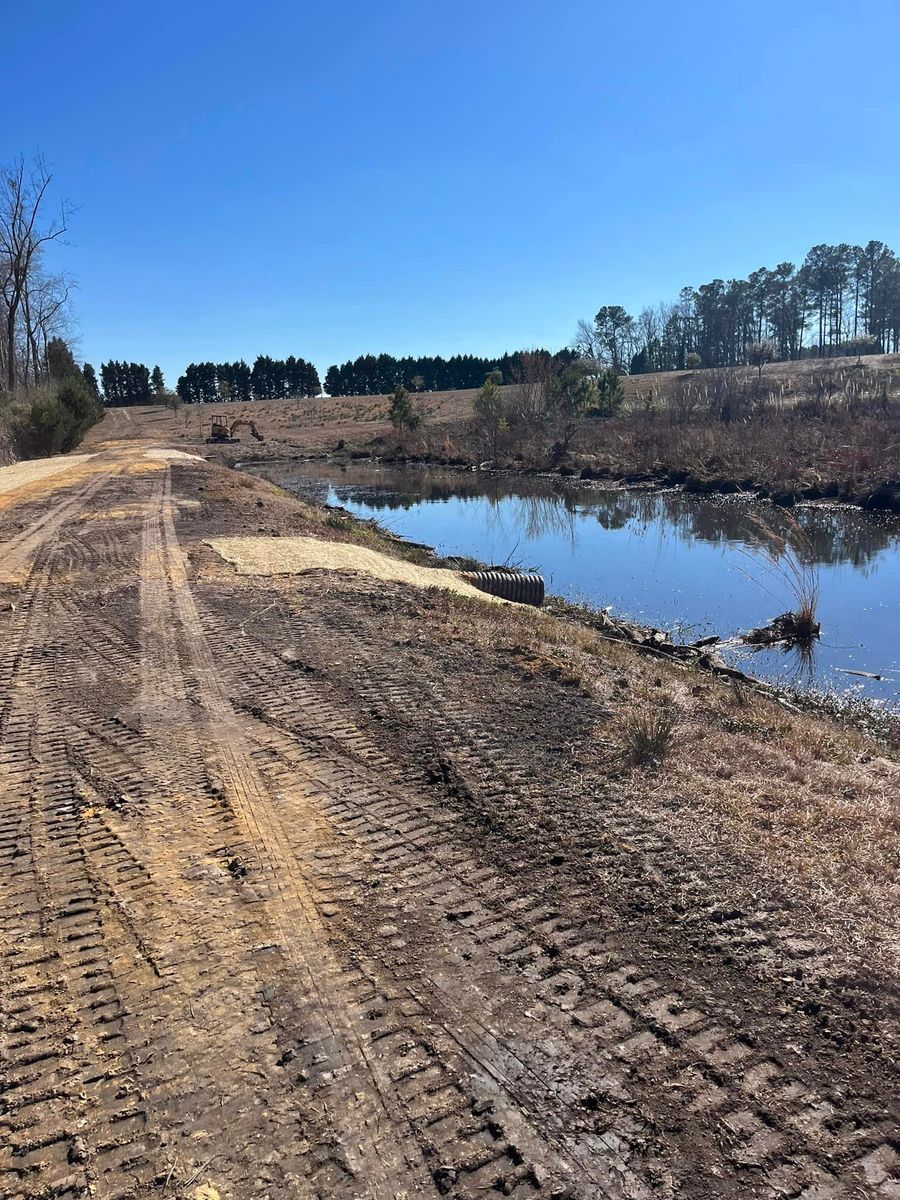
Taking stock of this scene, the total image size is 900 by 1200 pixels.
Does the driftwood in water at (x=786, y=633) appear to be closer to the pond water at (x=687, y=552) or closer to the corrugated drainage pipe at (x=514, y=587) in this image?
the pond water at (x=687, y=552)

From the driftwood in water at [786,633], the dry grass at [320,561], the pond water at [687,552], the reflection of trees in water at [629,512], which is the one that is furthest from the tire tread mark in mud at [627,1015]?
the reflection of trees in water at [629,512]

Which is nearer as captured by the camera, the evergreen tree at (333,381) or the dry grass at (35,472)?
the dry grass at (35,472)

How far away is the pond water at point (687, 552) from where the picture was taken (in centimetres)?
1107

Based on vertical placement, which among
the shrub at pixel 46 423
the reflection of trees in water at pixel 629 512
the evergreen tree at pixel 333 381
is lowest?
the reflection of trees in water at pixel 629 512

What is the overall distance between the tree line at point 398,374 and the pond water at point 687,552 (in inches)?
2663

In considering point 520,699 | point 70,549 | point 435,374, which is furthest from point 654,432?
point 435,374

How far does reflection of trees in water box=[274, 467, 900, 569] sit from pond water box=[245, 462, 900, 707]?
0.06m

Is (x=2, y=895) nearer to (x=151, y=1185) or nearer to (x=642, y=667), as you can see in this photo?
(x=151, y=1185)

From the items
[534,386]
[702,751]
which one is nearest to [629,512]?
[702,751]

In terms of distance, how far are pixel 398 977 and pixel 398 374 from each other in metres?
102

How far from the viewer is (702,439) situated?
109 feet

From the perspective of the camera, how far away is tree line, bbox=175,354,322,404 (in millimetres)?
97812

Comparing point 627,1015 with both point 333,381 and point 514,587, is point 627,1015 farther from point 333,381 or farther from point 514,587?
point 333,381

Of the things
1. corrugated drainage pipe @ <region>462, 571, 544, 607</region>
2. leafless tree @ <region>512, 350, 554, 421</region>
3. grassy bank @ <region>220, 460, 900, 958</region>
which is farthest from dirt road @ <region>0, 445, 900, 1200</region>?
leafless tree @ <region>512, 350, 554, 421</region>
